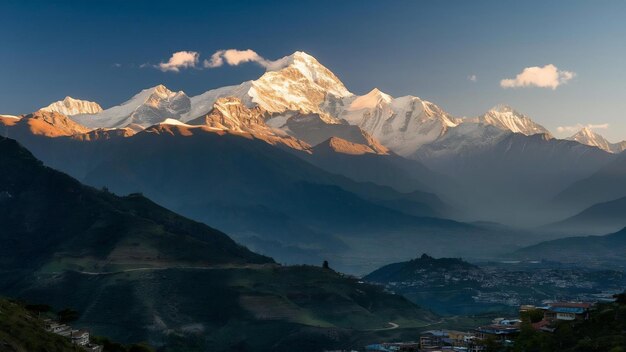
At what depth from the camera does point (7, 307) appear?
19550 cm

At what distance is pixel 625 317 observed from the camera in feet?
649

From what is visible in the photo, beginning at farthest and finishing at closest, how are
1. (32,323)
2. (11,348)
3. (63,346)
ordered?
1. (32,323)
2. (63,346)
3. (11,348)

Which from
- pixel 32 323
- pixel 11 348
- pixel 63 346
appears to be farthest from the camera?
pixel 32 323

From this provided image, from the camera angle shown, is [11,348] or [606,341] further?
[606,341]

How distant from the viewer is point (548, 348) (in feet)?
645

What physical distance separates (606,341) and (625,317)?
19902 mm

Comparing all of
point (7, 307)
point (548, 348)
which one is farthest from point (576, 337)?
point (7, 307)

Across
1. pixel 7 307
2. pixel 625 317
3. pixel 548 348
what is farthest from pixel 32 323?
pixel 625 317

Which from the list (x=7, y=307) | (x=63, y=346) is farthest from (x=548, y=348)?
(x=7, y=307)

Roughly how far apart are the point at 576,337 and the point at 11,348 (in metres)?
122

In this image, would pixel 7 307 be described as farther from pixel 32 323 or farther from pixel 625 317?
pixel 625 317

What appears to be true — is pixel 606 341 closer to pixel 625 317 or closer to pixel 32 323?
pixel 625 317

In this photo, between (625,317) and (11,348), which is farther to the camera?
(625,317)

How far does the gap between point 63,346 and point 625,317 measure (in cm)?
12394
